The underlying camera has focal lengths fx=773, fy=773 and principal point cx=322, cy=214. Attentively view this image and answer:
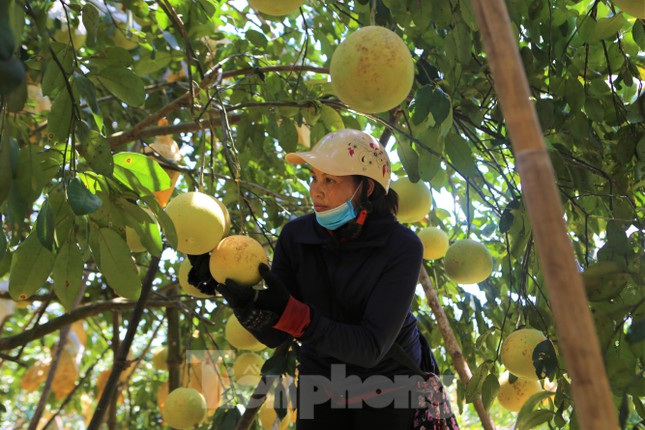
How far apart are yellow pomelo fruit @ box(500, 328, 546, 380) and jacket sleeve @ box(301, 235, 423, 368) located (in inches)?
18.2

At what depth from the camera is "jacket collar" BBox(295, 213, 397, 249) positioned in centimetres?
215

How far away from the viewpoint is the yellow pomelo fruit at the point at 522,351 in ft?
7.56

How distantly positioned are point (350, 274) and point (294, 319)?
11.8 inches

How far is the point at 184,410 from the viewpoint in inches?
119

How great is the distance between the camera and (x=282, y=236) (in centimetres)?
232

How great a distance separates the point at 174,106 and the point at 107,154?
111 cm

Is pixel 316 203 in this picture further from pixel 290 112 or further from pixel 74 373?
pixel 74 373

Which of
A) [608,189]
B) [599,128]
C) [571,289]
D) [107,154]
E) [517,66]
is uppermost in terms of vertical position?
[599,128]

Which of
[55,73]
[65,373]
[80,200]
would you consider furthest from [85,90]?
[65,373]

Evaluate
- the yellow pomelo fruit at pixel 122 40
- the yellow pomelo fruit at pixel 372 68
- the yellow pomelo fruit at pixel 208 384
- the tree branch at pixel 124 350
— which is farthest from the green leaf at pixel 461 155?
the yellow pomelo fruit at pixel 208 384

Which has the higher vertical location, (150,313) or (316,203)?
(150,313)

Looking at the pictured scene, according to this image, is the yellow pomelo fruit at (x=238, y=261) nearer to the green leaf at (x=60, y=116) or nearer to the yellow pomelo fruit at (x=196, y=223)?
the yellow pomelo fruit at (x=196, y=223)

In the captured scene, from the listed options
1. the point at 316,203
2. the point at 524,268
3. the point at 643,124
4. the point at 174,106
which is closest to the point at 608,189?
the point at 643,124

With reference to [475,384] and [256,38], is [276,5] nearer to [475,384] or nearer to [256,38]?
[256,38]
